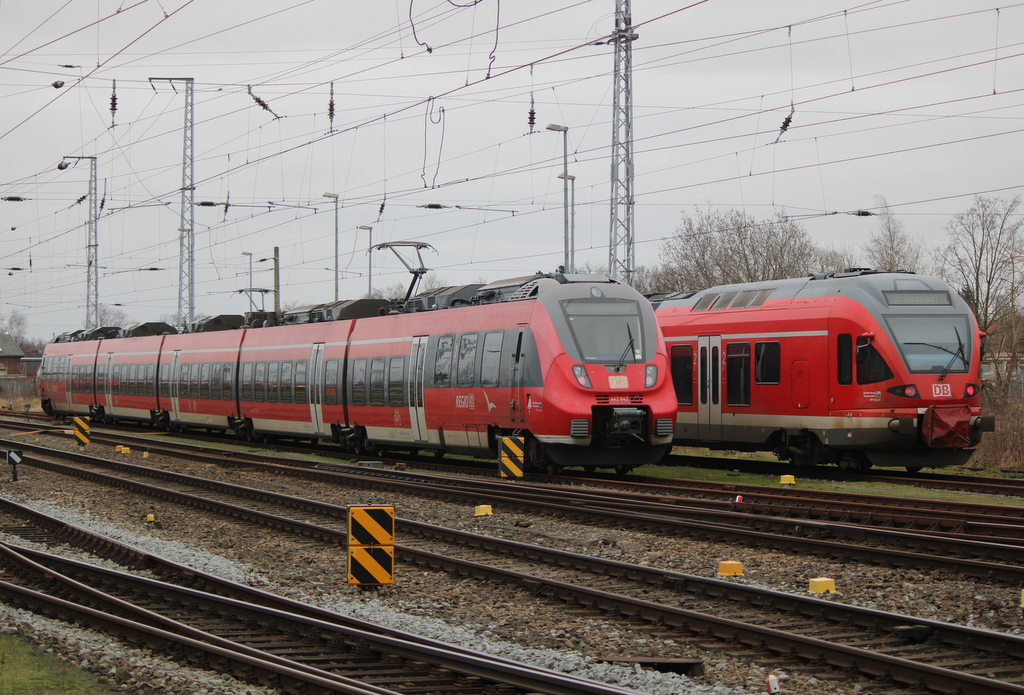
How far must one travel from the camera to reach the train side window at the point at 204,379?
35281mm

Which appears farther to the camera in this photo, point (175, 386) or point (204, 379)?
point (175, 386)

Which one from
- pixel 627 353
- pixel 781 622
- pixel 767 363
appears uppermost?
pixel 627 353

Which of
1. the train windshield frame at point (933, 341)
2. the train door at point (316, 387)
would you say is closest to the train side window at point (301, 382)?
the train door at point (316, 387)

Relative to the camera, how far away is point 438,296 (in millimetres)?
23578

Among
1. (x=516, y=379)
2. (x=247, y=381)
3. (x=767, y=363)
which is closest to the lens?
(x=516, y=379)

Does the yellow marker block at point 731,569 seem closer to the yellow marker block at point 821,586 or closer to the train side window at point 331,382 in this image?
the yellow marker block at point 821,586

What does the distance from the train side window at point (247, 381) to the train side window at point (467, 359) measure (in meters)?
12.8

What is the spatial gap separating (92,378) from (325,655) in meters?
40.7

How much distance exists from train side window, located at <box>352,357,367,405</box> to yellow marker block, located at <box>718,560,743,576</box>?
625 inches

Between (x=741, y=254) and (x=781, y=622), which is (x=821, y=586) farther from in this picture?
(x=741, y=254)

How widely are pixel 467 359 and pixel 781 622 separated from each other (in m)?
12.9

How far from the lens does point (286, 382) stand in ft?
97.9

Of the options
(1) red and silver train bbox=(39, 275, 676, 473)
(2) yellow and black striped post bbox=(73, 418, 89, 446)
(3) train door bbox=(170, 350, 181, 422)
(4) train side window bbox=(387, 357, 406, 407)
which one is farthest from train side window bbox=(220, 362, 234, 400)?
(4) train side window bbox=(387, 357, 406, 407)

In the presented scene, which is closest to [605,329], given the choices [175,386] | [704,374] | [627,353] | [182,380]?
[627,353]
